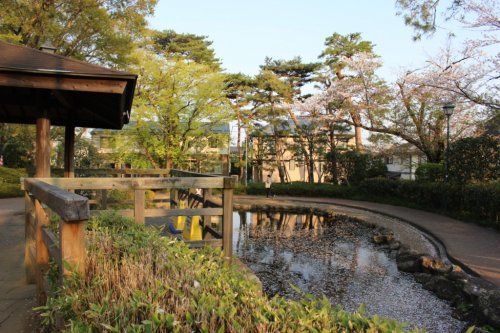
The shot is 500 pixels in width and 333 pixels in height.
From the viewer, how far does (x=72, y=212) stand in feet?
6.57

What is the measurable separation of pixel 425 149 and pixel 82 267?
65.2 ft

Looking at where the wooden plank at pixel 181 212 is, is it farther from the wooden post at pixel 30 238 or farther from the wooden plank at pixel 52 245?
the wooden plank at pixel 52 245

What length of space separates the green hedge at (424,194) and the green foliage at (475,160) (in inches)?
27.9

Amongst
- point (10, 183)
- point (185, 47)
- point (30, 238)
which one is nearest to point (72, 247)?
point (30, 238)

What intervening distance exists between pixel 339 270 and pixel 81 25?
14550 mm

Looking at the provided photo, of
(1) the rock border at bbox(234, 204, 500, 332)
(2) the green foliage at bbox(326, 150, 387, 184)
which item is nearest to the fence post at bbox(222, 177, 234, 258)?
(1) the rock border at bbox(234, 204, 500, 332)

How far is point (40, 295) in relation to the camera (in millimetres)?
3316

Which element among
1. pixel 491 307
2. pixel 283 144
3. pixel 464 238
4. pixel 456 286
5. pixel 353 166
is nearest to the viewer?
pixel 491 307

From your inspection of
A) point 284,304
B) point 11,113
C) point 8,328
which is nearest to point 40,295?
point 8,328

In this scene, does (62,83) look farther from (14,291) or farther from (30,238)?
(14,291)

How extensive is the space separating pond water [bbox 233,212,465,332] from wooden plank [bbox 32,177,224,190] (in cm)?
169

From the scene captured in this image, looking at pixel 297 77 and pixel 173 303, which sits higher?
pixel 297 77

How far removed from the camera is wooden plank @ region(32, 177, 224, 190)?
4.01m

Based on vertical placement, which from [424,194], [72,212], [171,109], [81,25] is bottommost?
[424,194]
